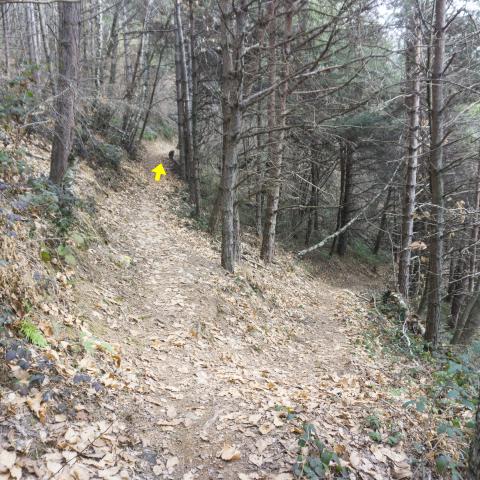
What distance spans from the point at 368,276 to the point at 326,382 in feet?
48.7

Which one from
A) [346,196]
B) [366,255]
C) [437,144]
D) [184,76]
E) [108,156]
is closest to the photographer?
[437,144]

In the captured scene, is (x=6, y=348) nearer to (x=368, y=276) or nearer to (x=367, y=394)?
(x=367, y=394)

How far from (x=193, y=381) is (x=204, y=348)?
1046 millimetres

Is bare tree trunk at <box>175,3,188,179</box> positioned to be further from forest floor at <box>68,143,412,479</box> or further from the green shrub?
forest floor at <box>68,143,412,479</box>

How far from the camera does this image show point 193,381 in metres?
5.17

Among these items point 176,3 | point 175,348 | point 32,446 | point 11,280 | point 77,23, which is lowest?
point 175,348

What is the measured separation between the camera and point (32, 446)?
3.15m

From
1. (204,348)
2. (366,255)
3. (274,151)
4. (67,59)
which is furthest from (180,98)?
(366,255)

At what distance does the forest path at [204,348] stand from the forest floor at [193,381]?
2cm

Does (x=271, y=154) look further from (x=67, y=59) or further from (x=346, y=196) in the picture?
(x=346, y=196)

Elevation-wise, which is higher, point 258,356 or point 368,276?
point 258,356

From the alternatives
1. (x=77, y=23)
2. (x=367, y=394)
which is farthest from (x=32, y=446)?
(x=77, y=23)

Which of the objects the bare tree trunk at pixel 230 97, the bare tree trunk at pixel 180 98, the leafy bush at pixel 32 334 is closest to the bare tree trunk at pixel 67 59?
the bare tree trunk at pixel 230 97

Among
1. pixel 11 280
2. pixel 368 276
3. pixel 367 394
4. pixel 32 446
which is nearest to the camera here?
pixel 32 446
